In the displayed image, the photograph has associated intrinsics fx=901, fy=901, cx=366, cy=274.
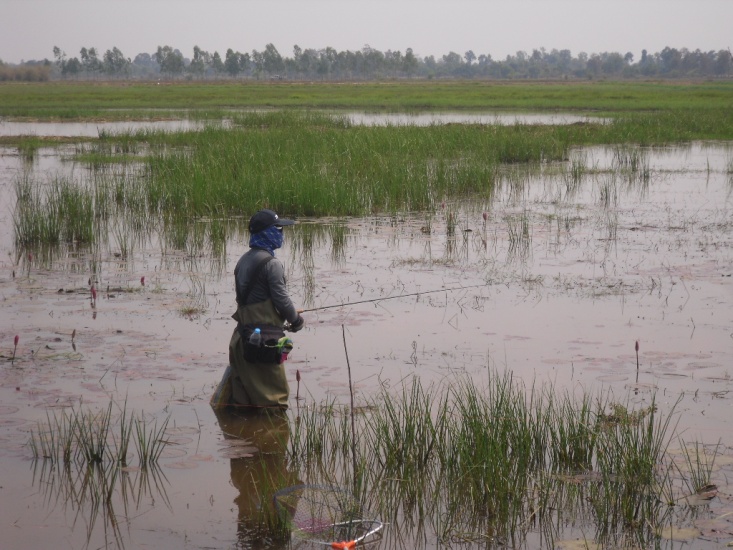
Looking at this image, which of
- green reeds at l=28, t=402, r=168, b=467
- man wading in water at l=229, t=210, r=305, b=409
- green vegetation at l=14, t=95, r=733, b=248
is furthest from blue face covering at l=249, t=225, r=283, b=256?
green vegetation at l=14, t=95, r=733, b=248

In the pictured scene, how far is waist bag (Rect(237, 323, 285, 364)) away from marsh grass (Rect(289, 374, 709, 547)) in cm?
51

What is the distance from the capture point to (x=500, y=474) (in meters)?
4.36

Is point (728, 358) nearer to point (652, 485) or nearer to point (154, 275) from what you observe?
point (652, 485)

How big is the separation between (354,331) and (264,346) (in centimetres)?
246

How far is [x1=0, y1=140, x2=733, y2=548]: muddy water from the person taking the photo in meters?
4.71

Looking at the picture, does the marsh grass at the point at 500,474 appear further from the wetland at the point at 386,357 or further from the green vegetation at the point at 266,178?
the green vegetation at the point at 266,178

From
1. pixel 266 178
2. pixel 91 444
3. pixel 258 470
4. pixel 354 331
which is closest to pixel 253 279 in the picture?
pixel 258 470

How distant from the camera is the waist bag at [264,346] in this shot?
5.38 m

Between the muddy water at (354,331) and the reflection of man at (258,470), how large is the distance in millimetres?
28

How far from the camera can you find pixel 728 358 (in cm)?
691

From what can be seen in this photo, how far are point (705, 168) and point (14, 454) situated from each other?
18.3 m

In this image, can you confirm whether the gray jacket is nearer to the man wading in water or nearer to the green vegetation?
the man wading in water

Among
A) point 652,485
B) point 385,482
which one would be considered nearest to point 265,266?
point 385,482

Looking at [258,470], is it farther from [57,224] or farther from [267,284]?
[57,224]
